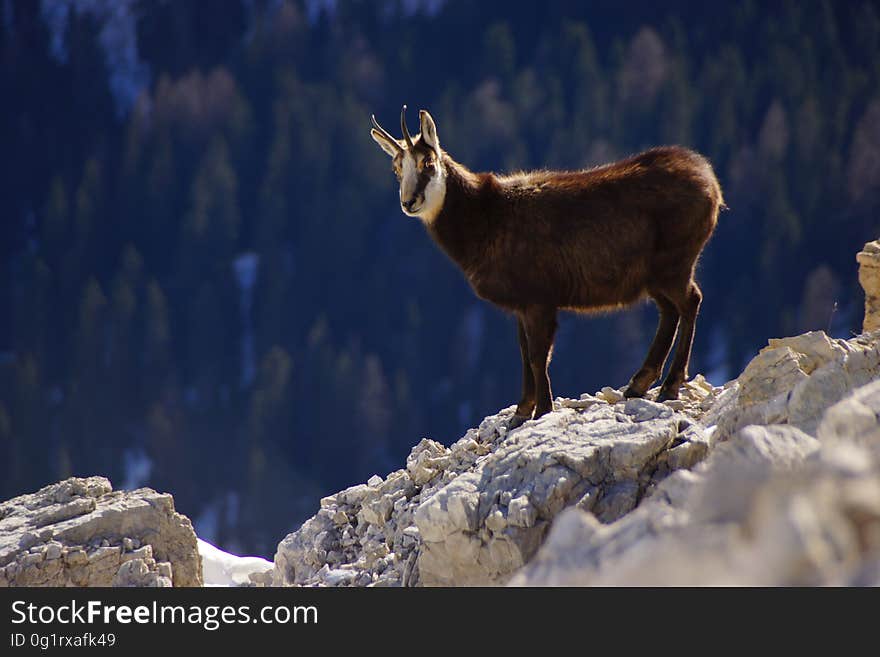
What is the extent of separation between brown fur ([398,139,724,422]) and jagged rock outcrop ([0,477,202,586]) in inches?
110

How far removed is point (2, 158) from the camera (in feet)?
185

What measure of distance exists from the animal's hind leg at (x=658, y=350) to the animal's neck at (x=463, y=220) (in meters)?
1.47

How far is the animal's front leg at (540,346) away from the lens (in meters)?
9.34

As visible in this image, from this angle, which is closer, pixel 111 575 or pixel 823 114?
pixel 111 575

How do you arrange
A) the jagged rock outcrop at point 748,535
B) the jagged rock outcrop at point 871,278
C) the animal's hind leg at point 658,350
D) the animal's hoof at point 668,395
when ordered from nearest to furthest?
the jagged rock outcrop at point 748,535, the animal's hoof at point 668,395, the animal's hind leg at point 658,350, the jagged rock outcrop at point 871,278

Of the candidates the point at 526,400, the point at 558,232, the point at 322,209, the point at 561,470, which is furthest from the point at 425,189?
the point at 322,209

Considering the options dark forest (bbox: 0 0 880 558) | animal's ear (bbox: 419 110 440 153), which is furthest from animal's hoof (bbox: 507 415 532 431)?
dark forest (bbox: 0 0 880 558)

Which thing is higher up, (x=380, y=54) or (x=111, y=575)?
(x=380, y=54)

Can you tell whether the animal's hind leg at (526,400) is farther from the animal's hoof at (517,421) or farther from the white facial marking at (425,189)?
the white facial marking at (425,189)

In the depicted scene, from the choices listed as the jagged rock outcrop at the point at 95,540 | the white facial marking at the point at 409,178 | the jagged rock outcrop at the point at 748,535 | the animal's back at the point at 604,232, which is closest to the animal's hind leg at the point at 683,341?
the animal's back at the point at 604,232

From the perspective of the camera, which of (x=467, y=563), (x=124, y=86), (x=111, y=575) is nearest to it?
(x=467, y=563)

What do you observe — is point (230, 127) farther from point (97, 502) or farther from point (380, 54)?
point (97, 502)
